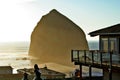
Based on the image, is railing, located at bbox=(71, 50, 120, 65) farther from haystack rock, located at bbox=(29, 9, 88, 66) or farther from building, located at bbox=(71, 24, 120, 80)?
haystack rock, located at bbox=(29, 9, 88, 66)

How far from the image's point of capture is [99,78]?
3769 centimetres

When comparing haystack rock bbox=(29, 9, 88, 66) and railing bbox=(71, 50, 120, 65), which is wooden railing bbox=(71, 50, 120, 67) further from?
haystack rock bbox=(29, 9, 88, 66)

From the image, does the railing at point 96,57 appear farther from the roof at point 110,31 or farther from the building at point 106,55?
the roof at point 110,31

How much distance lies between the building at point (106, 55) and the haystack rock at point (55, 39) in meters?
75.6

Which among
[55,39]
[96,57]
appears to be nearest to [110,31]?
[96,57]

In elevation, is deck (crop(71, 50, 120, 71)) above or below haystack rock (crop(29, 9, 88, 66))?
below

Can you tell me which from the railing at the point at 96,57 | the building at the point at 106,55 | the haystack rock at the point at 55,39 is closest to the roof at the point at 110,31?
the building at the point at 106,55

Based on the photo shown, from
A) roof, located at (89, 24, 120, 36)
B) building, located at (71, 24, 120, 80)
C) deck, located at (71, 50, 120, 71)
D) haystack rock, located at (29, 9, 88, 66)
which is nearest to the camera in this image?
deck, located at (71, 50, 120, 71)

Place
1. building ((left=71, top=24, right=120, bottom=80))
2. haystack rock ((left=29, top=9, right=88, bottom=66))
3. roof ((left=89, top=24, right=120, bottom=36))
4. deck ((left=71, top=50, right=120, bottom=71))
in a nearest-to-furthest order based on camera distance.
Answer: deck ((left=71, top=50, right=120, bottom=71)) < building ((left=71, top=24, right=120, bottom=80)) < roof ((left=89, top=24, right=120, bottom=36)) < haystack rock ((left=29, top=9, right=88, bottom=66))

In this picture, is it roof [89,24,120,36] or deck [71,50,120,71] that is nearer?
deck [71,50,120,71]

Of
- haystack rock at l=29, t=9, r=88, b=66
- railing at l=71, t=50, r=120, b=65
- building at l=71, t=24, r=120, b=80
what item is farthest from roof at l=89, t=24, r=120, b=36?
haystack rock at l=29, t=9, r=88, b=66

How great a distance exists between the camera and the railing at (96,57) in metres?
27.3

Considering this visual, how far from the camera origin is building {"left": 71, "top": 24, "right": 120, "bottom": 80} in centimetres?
2727

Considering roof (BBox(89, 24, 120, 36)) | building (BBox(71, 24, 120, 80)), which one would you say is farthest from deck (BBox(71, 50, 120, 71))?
roof (BBox(89, 24, 120, 36))
